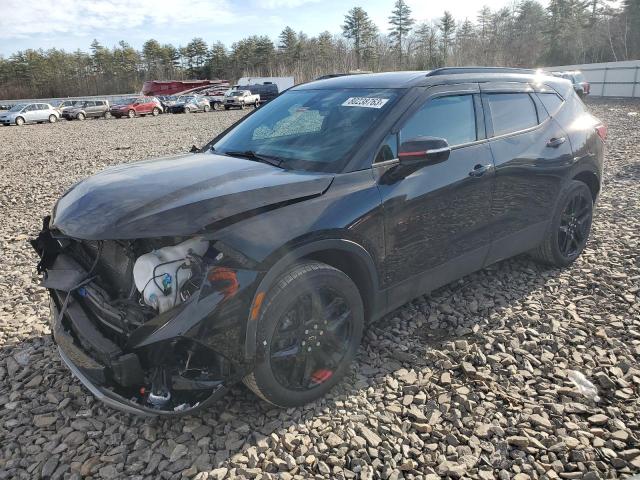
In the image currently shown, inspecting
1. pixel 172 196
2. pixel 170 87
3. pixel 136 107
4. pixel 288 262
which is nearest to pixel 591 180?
pixel 288 262

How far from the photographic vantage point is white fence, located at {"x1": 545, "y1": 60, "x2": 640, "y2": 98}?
29281 millimetres

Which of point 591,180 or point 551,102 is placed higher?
point 551,102

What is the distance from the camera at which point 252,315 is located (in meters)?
2.50

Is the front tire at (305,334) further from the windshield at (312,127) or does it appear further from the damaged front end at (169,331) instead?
the windshield at (312,127)

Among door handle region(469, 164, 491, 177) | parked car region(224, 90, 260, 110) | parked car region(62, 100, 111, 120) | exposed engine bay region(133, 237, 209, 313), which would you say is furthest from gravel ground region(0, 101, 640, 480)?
parked car region(224, 90, 260, 110)

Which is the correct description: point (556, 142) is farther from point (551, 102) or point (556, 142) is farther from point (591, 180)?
point (591, 180)

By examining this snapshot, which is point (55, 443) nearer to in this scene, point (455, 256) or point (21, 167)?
point (455, 256)

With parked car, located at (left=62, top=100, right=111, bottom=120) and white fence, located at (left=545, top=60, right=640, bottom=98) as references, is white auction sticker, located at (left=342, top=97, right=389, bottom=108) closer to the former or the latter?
white fence, located at (left=545, top=60, right=640, bottom=98)

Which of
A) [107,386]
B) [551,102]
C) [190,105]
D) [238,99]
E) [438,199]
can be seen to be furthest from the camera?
[238,99]

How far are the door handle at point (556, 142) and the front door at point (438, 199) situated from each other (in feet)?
2.94

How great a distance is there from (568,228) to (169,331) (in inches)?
156

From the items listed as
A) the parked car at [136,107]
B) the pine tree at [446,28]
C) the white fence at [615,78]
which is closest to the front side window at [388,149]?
the white fence at [615,78]

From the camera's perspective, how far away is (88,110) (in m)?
33.8

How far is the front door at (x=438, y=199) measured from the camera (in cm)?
318
